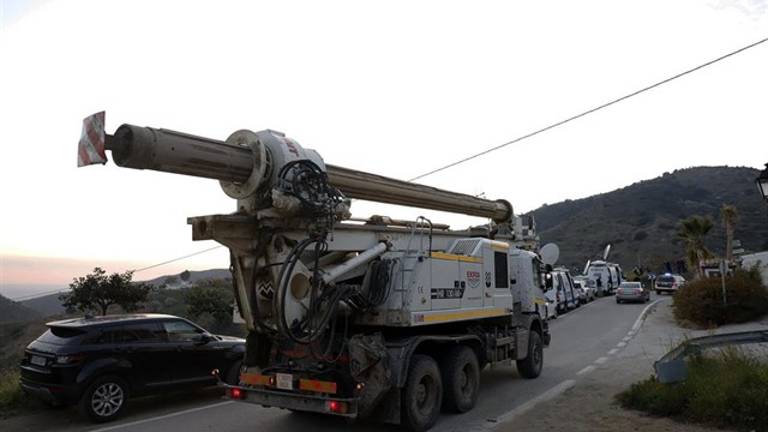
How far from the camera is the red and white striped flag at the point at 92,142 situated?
5598mm

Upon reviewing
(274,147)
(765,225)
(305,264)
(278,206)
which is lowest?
(305,264)

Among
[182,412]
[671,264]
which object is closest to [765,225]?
[671,264]

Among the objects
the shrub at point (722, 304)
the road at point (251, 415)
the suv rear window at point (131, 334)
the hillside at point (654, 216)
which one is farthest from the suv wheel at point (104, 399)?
the hillside at point (654, 216)

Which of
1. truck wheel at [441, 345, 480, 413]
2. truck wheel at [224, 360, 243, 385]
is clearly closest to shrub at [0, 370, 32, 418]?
truck wheel at [224, 360, 243, 385]

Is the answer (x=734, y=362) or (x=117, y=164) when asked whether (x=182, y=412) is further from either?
(x=734, y=362)

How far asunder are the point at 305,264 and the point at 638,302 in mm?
32530

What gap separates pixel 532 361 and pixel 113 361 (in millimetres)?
7450

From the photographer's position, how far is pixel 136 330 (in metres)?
9.31

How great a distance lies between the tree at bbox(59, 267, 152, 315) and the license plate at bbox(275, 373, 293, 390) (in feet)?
39.0

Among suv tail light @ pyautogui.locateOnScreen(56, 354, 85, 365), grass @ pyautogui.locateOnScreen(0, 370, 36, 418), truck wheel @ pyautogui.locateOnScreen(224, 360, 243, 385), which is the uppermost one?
suv tail light @ pyautogui.locateOnScreen(56, 354, 85, 365)

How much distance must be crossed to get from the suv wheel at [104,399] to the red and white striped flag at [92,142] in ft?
13.7

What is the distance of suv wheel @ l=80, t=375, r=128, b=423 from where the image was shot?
8.34 m

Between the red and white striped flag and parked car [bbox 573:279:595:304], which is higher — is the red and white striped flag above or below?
above

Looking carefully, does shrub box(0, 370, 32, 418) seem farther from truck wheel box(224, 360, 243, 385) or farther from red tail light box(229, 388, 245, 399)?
red tail light box(229, 388, 245, 399)
